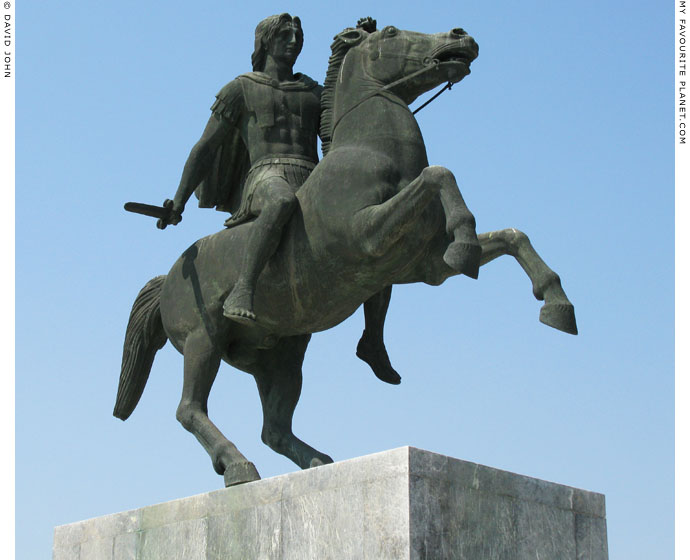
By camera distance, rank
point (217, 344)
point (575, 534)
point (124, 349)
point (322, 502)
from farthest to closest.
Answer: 1. point (124, 349)
2. point (217, 344)
3. point (575, 534)
4. point (322, 502)

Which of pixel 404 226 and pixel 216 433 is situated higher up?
pixel 404 226

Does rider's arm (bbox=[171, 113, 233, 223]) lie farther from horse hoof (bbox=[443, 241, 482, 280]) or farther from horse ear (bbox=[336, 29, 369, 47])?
horse hoof (bbox=[443, 241, 482, 280])

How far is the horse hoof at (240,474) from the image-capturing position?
8641mm

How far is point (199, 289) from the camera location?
31.7ft

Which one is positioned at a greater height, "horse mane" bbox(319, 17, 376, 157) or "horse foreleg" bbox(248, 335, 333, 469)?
"horse mane" bbox(319, 17, 376, 157)

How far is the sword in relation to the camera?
395 inches

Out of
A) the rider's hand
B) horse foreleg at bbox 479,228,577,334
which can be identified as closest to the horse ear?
horse foreleg at bbox 479,228,577,334

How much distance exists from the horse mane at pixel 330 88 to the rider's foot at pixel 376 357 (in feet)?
5.08

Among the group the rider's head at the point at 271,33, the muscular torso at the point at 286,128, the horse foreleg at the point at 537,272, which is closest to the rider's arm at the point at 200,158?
the muscular torso at the point at 286,128

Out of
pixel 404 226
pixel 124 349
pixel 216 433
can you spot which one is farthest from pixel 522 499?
pixel 124 349

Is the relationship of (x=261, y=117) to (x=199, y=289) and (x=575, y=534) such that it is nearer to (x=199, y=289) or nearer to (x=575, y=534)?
(x=199, y=289)

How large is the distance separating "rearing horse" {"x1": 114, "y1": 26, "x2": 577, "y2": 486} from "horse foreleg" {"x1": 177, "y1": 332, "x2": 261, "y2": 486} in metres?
0.01

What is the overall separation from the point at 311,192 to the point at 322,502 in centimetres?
244

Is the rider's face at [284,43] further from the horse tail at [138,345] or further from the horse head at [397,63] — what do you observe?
the horse tail at [138,345]
